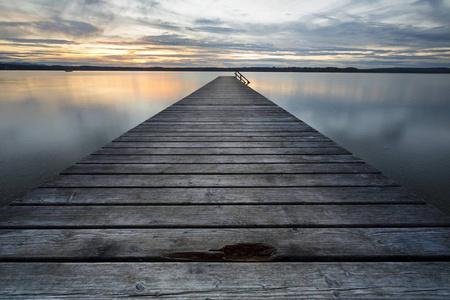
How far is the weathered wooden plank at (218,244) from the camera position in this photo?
1289 mm

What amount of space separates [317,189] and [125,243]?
62.9 inches

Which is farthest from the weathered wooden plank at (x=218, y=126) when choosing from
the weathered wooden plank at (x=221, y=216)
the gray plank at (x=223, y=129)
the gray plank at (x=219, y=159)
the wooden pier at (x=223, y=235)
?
the weathered wooden plank at (x=221, y=216)

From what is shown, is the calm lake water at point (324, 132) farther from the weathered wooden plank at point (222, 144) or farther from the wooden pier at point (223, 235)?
the wooden pier at point (223, 235)

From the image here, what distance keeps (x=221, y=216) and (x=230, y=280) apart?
53 cm

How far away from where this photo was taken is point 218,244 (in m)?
1.38

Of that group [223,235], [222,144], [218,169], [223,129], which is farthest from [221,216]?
[223,129]

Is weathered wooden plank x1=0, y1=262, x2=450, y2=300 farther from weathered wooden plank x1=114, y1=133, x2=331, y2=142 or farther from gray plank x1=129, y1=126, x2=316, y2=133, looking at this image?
gray plank x1=129, y1=126, x2=316, y2=133

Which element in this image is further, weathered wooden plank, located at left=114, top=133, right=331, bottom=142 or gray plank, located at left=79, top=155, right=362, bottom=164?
weathered wooden plank, located at left=114, top=133, right=331, bottom=142

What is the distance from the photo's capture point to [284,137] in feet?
12.0

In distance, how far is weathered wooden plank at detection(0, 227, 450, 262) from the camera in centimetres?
129

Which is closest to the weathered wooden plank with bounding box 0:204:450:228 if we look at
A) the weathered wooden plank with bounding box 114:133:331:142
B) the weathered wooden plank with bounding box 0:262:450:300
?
the weathered wooden plank with bounding box 0:262:450:300

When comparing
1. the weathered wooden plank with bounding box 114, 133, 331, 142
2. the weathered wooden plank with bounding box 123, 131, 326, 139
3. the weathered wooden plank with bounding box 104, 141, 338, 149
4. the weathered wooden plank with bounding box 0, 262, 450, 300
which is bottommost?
the weathered wooden plank with bounding box 0, 262, 450, 300

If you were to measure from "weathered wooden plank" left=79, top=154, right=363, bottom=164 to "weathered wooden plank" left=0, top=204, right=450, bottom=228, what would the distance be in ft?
3.16

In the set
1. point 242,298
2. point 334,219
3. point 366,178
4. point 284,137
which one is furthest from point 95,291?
point 284,137
